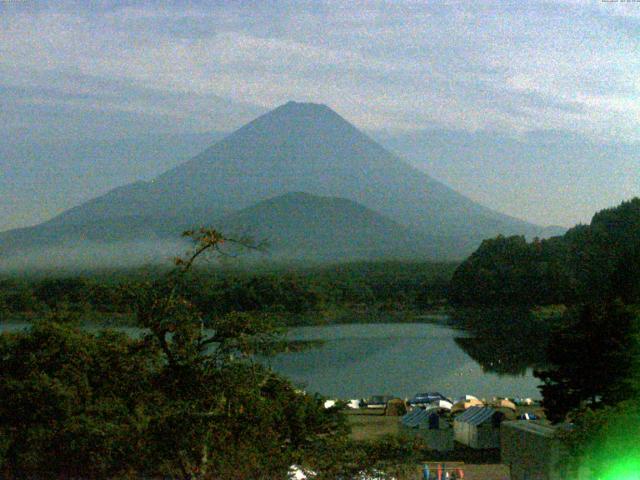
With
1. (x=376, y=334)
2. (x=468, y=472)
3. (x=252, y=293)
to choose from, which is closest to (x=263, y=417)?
(x=468, y=472)

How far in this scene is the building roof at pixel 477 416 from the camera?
981 centimetres

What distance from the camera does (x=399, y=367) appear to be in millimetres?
22938

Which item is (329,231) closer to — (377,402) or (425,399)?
(425,399)

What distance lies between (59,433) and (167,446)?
4.02 ft

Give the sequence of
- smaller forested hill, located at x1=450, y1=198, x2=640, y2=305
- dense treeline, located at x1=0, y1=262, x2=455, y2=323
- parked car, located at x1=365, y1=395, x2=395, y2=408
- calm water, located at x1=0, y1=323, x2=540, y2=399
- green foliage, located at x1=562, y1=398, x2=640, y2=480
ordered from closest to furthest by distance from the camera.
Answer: green foliage, located at x1=562, y1=398, x2=640, y2=480, dense treeline, located at x1=0, y1=262, x2=455, y2=323, parked car, located at x1=365, y1=395, x2=395, y2=408, calm water, located at x1=0, y1=323, x2=540, y2=399, smaller forested hill, located at x1=450, y1=198, x2=640, y2=305

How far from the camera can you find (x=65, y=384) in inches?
178

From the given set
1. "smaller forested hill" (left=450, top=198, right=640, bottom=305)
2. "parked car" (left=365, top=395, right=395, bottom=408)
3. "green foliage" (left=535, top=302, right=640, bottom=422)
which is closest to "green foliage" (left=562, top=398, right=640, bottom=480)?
"green foliage" (left=535, top=302, right=640, bottom=422)

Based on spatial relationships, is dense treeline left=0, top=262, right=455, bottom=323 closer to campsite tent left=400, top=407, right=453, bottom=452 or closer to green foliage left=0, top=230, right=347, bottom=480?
green foliage left=0, top=230, right=347, bottom=480

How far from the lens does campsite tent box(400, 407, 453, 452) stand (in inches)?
387

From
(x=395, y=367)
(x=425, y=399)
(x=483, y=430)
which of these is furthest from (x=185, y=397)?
(x=395, y=367)

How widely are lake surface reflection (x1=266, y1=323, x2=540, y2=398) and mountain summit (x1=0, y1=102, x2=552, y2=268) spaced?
139ft

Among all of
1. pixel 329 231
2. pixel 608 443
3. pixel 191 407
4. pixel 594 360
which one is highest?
pixel 329 231

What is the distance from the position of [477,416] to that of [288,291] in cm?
2073

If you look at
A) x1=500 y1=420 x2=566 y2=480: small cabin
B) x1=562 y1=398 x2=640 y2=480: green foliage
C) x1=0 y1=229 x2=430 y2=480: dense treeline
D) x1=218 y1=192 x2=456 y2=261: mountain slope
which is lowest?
x1=500 y1=420 x2=566 y2=480: small cabin
